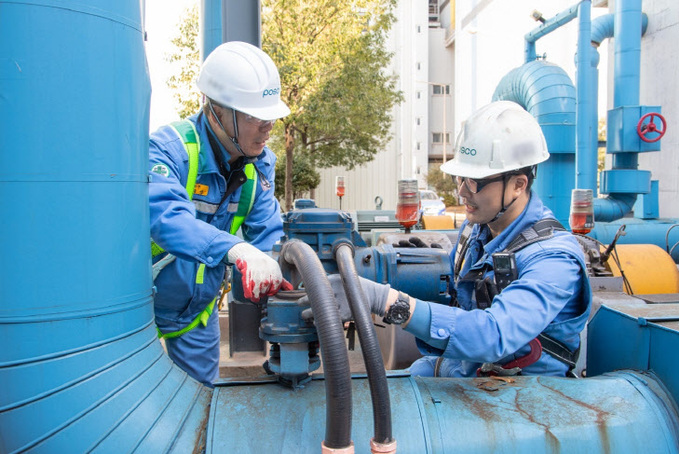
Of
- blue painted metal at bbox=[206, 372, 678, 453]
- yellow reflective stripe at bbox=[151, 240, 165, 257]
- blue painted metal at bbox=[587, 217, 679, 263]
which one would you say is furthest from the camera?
blue painted metal at bbox=[587, 217, 679, 263]

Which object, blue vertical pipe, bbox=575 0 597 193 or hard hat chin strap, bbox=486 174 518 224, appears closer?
hard hat chin strap, bbox=486 174 518 224

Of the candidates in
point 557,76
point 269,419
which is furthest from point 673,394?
point 557,76

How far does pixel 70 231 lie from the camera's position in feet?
4.09

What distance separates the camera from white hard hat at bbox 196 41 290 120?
6.59 feet

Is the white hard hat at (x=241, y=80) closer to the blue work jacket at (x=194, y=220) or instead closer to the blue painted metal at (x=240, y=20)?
the blue work jacket at (x=194, y=220)

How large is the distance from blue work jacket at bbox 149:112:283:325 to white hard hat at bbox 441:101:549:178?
0.87 metres

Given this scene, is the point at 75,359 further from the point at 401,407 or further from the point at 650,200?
the point at 650,200

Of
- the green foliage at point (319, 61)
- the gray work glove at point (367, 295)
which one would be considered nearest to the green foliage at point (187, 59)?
the green foliage at point (319, 61)

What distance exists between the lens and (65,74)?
122 centimetres

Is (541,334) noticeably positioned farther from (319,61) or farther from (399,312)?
(319,61)

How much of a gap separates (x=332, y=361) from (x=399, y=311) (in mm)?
403

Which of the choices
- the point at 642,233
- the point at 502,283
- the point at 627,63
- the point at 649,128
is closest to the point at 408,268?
the point at 502,283

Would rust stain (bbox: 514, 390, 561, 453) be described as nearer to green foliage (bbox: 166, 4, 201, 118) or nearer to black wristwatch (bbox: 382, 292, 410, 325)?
black wristwatch (bbox: 382, 292, 410, 325)

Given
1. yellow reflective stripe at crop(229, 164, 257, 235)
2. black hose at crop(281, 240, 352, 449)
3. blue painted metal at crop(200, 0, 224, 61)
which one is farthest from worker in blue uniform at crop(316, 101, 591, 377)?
blue painted metal at crop(200, 0, 224, 61)
